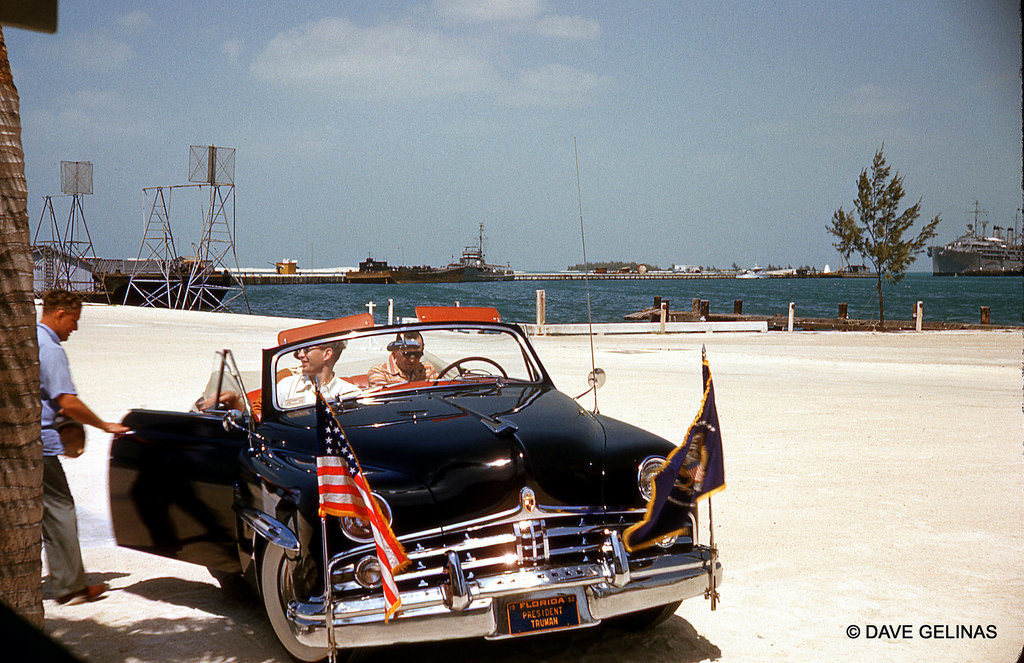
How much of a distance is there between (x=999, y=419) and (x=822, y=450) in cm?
338

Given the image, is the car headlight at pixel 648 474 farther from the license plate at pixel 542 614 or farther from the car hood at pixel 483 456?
the license plate at pixel 542 614

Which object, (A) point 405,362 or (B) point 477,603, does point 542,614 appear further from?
(A) point 405,362

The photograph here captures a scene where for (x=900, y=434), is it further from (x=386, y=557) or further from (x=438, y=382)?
(x=386, y=557)

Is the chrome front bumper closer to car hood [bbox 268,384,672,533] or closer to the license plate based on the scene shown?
the license plate

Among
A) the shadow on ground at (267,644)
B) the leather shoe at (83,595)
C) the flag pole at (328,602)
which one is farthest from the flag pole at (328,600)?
the leather shoe at (83,595)

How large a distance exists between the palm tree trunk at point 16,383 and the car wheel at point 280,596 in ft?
2.99

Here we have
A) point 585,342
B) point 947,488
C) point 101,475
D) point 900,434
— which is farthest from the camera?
point 585,342

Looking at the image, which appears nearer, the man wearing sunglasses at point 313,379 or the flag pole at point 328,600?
the flag pole at point 328,600

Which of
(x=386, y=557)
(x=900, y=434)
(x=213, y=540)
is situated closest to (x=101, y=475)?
(x=213, y=540)

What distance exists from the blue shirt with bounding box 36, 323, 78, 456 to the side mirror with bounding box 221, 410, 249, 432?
846mm

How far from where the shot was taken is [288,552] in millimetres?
3545

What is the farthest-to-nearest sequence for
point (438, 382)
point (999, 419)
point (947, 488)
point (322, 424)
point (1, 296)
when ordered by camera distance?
point (999, 419), point (947, 488), point (438, 382), point (322, 424), point (1, 296)

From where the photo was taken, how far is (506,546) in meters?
3.62

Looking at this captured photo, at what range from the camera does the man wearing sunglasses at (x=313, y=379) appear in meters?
4.77
